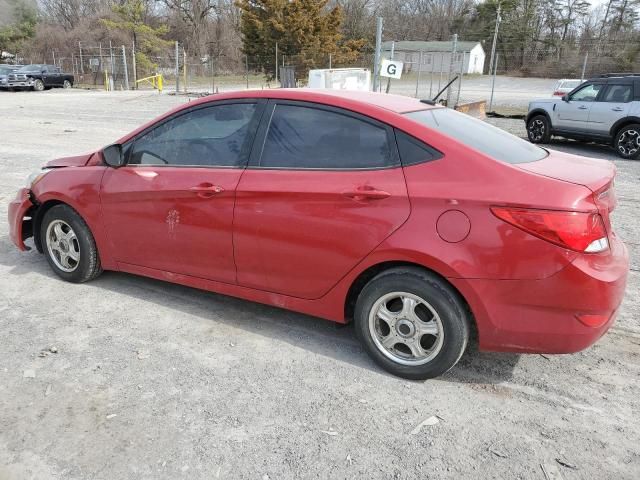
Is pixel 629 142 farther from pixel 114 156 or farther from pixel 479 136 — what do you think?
pixel 114 156

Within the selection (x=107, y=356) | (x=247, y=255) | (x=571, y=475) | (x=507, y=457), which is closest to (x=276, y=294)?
(x=247, y=255)

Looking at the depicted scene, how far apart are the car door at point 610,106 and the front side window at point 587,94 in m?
0.19

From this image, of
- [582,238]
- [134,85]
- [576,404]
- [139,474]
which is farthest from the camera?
[134,85]

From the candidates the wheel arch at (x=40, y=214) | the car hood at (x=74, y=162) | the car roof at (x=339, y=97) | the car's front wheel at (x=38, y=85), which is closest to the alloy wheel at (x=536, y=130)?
the car roof at (x=339, y=97)

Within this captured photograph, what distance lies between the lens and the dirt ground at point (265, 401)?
2615 mm

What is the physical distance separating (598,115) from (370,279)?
11076mm

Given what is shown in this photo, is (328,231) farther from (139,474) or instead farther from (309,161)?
(139,474)

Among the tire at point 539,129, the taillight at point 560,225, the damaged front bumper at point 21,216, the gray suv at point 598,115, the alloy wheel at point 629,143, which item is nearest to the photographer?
the taillight at point 560,225

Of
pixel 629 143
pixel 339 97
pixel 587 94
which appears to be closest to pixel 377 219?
pixel 339 97

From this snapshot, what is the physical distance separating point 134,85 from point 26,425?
36.8 meters

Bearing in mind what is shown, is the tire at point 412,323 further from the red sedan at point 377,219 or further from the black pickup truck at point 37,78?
the black pickup truck at point 37,78

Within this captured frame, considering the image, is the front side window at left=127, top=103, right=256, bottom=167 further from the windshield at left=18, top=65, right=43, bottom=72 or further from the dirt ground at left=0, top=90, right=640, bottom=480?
the windshield at left=18, top=65, right=43, bottom=72

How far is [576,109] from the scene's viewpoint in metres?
12.8

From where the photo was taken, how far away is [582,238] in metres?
2.76
